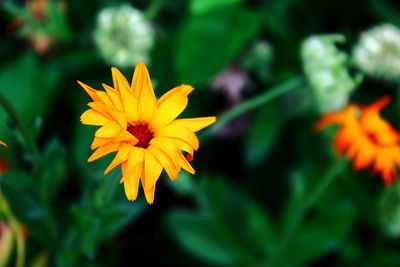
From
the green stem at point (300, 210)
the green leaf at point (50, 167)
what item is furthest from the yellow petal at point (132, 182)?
the green stem at point (300, 210)

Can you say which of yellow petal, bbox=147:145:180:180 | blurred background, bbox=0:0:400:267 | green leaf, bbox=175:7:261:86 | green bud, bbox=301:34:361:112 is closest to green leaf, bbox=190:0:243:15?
blurred background, bbox=0:0:400:267

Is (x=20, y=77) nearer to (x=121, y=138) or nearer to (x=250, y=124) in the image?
(x=250, y=124)

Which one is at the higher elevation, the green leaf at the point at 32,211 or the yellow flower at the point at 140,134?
the green leaf at the point at 32,211

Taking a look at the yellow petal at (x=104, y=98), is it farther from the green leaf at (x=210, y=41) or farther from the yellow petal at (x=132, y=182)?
the green leaf at (x=210, y=41)

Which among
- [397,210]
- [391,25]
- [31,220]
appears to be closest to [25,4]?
[31,220]

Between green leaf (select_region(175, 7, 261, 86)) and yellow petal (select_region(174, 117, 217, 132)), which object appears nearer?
yellow petal (select_region(174, 117, 217, 132))

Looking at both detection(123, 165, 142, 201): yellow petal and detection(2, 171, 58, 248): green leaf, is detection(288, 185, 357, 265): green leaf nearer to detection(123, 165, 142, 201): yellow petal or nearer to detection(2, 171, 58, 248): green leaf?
detection(2, 171, 58, 248): green leaf
